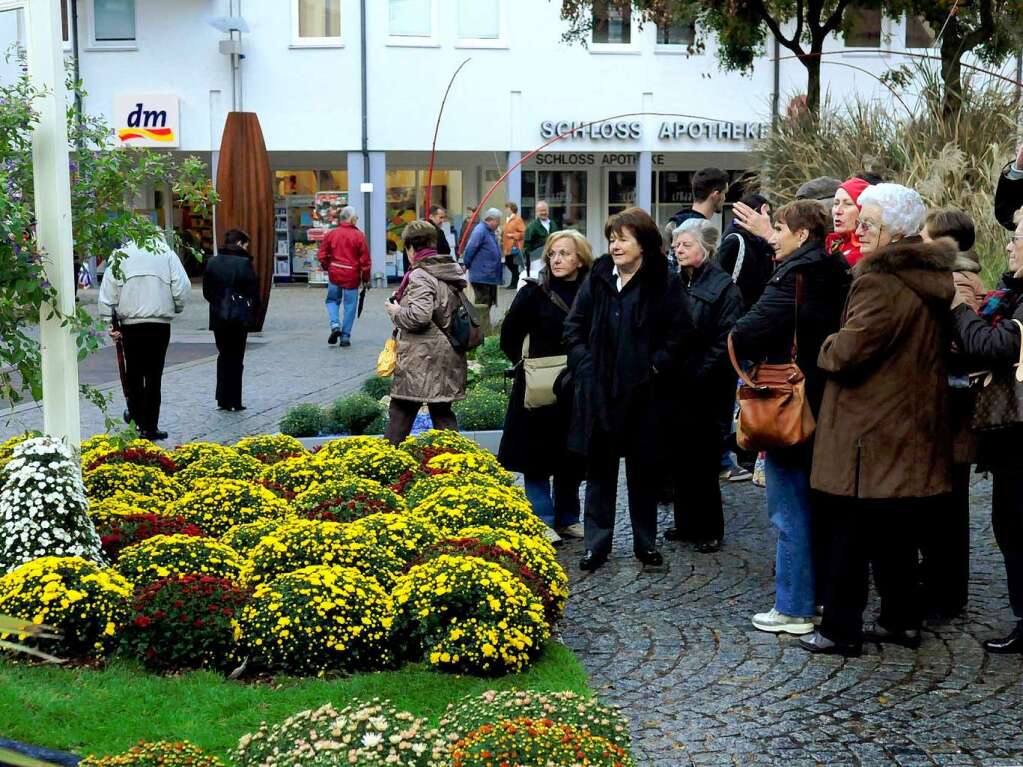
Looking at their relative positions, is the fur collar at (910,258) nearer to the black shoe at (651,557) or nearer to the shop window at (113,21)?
the black shoe at (651,557)

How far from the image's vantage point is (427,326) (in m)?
9.37

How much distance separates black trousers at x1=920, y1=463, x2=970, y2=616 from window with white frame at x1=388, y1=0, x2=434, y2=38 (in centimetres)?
2857

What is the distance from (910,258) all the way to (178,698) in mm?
3320

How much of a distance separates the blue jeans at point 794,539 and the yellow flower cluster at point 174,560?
7.89 feet

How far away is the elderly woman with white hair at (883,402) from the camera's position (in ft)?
18.9

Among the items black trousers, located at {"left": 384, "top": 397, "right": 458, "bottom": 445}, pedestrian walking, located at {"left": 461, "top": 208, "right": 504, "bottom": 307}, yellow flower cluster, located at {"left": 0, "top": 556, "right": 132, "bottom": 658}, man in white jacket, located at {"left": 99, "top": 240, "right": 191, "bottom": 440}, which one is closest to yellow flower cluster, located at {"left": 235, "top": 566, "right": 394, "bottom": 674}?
yellow flower cluster, located at {"left": 0, "top": 556, "right": 132, "bottom": 658}

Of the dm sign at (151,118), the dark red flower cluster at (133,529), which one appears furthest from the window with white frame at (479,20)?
the dark red flower cluster at (133,529)

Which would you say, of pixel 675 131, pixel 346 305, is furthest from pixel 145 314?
pixel 675 131

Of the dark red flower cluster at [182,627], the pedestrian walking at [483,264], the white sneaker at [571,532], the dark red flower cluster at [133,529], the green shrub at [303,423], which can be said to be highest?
the pedestrian walking at [483,264]

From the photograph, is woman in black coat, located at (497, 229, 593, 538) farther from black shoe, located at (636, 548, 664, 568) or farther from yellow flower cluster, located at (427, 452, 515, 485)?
black shoe, located at (636, 548, 664, 568)

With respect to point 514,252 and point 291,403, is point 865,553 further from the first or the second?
point 514,252

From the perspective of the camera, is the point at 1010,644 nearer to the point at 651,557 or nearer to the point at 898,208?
the point at 898,208

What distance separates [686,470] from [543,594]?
227 cm

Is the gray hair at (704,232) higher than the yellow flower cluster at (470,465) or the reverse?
higher
